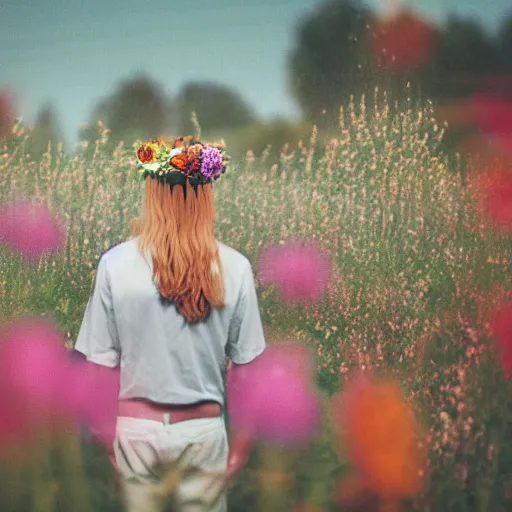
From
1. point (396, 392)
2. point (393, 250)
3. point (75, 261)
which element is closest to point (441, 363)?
point (396, 392)

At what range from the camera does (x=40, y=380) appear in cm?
366

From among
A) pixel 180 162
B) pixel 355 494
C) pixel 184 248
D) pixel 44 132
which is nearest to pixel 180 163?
→ pixel 180 162

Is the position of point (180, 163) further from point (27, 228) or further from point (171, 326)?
point (27, 228)

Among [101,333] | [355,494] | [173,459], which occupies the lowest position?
[355,494]

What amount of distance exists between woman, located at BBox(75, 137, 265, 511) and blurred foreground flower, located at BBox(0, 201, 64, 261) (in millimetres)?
981

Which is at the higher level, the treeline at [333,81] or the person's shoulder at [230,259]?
the treeline at [333,81]

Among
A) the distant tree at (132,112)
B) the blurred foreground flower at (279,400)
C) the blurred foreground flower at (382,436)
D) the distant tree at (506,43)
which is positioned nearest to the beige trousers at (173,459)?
the blurred foreground flower at (279,400)

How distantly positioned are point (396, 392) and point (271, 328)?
1.98 feet

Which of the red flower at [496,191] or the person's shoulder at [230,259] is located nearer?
the person's shoulder at [230,259]

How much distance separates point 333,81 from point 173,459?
1839mm

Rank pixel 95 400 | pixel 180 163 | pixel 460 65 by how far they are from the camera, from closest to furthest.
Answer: pixel 180 163 → pixel 95 400 → pixel 460 65

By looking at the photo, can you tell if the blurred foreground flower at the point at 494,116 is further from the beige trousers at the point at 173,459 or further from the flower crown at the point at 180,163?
the beige trousers at the point at 173,459

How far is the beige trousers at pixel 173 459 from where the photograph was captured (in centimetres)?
274

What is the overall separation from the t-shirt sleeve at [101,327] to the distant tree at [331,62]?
136 centimetres
